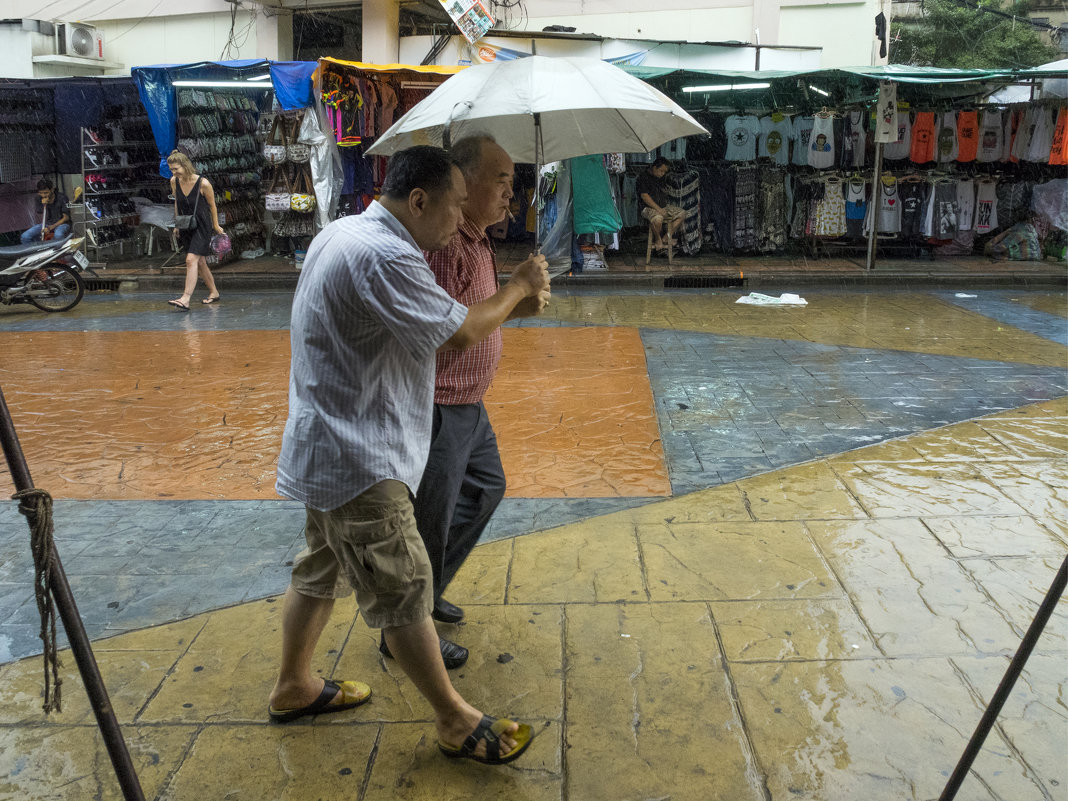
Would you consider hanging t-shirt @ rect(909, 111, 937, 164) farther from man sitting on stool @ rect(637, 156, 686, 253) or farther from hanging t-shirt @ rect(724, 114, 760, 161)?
man sitting on stool @ rect(637, 156, 686, 253)

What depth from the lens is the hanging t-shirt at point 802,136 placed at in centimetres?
1371

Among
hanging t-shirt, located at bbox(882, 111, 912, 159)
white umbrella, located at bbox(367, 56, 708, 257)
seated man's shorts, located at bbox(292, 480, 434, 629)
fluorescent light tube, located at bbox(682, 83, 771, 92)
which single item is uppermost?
fluorescent light tube, located at bbox(682, 83, 771, 92)

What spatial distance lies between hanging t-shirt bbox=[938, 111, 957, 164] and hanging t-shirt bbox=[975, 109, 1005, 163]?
1.18 ft

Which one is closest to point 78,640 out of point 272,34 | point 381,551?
point 381,551

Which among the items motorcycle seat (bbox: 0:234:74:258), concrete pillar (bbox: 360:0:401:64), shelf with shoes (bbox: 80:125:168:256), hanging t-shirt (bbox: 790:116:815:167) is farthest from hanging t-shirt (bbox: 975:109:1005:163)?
motorcycle seat (bbox: 0:234:74:258)

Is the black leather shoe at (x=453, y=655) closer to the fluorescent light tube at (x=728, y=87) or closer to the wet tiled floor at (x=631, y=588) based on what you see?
the wet tiled floor at (x=631, y=588)

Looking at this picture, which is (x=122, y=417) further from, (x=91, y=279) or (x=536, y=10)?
(x=536, y=10)

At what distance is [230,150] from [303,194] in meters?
1.88

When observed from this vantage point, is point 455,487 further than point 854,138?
No

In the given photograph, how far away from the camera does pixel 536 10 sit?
48.9 ft

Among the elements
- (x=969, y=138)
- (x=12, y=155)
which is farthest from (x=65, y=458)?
(x=969, y=138)

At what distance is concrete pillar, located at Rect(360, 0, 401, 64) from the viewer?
14.0 m

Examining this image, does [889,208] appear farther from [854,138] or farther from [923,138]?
[854,138]

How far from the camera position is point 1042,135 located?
13.0m
